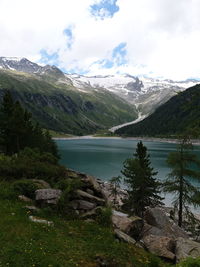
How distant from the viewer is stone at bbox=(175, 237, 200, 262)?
19128 mm

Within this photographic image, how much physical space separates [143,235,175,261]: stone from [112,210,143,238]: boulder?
4.62 ft

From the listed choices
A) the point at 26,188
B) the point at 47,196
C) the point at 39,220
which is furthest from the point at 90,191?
the point at 39,220

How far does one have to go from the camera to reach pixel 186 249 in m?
19.9

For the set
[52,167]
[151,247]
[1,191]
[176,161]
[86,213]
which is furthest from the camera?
[176,161]

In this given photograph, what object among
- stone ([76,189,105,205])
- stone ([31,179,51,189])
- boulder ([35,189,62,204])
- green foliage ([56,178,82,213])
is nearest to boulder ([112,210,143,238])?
stone ([76,189,105,205])

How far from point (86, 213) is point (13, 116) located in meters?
33.4

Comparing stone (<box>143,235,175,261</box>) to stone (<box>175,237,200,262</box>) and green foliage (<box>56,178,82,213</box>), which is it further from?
green foliage (<box>56,178,82,213</box>)

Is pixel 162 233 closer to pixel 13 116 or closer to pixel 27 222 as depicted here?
pixel 27 222

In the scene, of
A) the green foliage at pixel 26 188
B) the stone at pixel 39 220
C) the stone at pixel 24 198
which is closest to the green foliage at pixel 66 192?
the green foliage at pixel 26 188

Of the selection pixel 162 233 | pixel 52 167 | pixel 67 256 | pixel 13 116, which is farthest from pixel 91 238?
pixel 13 116

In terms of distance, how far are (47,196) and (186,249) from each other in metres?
11.4

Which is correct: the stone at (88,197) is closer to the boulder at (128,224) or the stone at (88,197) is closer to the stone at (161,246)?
the boulder at (128,224)

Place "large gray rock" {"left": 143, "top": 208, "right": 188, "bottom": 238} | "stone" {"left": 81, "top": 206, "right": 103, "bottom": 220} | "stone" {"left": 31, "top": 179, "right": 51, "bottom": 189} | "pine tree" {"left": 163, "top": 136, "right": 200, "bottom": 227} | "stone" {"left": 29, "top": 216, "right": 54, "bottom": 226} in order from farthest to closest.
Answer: "pine tree" {"left": 163, "top": 136, "right": 200, "bottom": 227}, "large gray rock" {"left": 143, "top": 208, "right": 188, "bottom": 238}, "stone" {"left": 31, "top": 179, "right": 51, "bottom": 189}, "stone" {"left": 81, "top": 206, "right": 103, "bottom": 220}, "stone" {"left": 29, "top": 216, "right": 54, "bottom": 226}

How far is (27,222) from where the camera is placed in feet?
59.8
